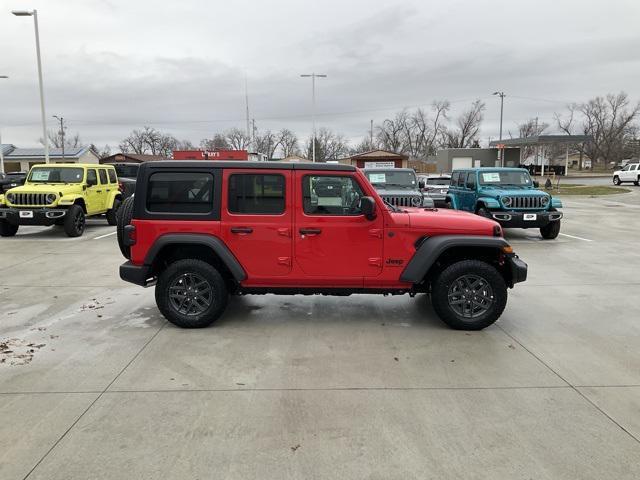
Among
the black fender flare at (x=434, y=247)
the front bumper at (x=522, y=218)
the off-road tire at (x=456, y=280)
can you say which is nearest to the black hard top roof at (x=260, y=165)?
the black fender flare at (x=434, y=247)

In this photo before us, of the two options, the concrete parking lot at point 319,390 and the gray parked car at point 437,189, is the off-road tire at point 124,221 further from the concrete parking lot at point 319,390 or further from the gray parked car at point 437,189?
the gray parked car at point 437,189

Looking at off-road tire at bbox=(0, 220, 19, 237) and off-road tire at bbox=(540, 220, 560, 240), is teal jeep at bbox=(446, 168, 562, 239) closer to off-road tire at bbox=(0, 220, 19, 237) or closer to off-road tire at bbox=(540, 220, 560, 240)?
off-road tire at bbox=(540, 220, 560, 240)

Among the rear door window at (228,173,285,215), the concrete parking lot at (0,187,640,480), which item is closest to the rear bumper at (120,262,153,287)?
the concrete parking lot at (0,187,640,480)

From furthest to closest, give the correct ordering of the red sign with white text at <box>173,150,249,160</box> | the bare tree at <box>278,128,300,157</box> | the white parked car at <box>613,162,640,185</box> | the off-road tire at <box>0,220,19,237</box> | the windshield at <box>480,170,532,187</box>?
the bare tree at <box>278,128,300,157</box>
the white parked car at <box>613,162,640,185</box>
the red sign with white text at <box>173,150,249,160</box>
the windshield at <box>480,170,532,187</box>
the off-road tire at <box>0,220,19,237</box>

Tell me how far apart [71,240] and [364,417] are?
10504mm

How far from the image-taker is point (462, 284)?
5117mm

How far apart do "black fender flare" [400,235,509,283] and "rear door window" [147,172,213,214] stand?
85.5 inches

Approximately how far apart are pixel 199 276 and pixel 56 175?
9943 millimetres

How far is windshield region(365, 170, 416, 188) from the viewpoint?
12.9 meters

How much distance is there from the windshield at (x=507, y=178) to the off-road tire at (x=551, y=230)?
1.33 m

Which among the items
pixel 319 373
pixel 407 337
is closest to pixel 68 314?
pixel 319 373

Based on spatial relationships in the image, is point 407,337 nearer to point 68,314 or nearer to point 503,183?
point 68,314

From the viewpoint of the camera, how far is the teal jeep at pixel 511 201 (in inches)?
452

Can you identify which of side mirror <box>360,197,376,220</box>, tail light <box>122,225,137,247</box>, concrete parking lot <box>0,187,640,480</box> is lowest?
concrete parking lot <box>0,187,640,480</box>
